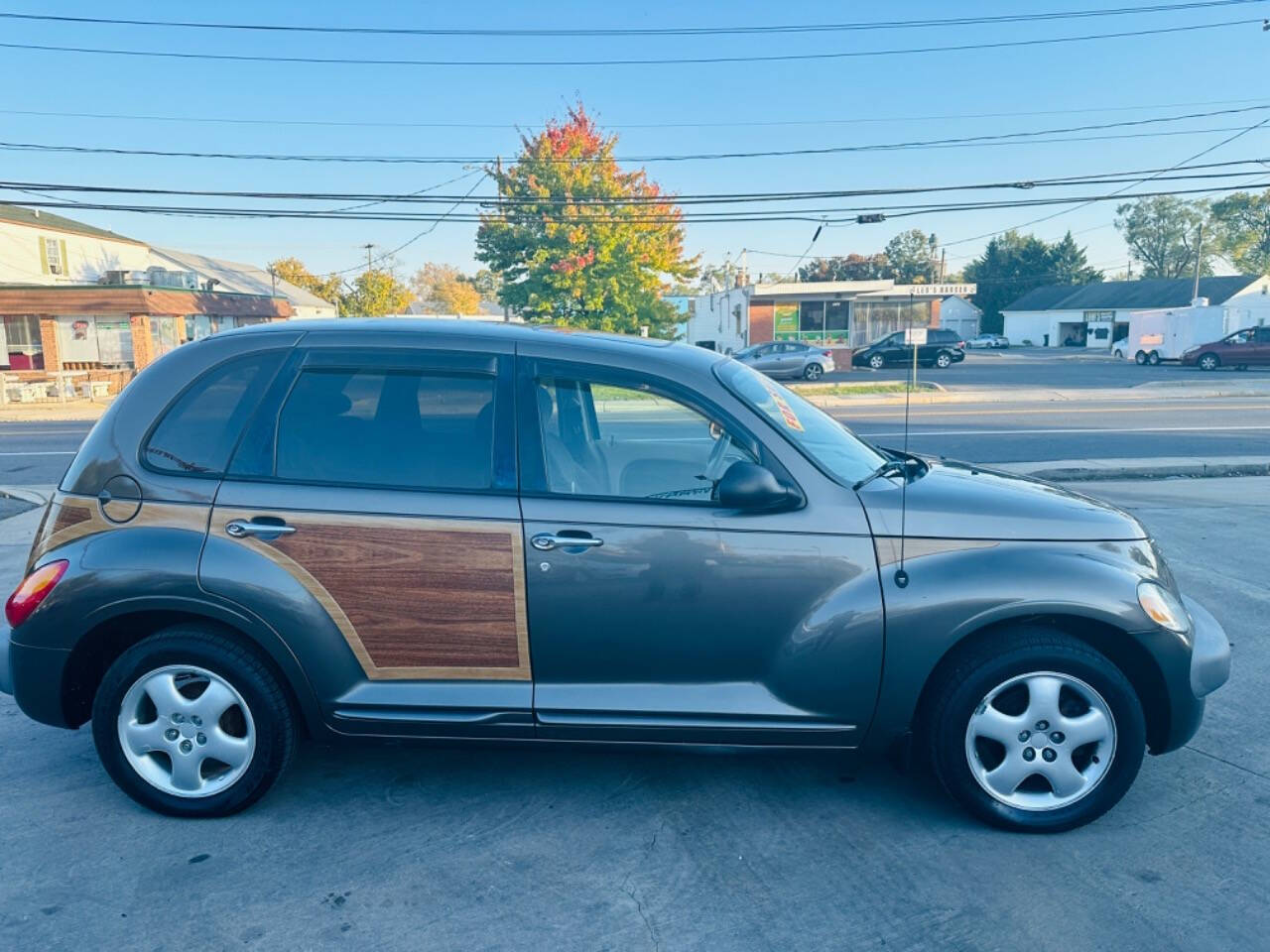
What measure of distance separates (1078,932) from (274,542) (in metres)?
2.92

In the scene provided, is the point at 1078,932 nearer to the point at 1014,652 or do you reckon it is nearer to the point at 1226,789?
the point at 1014,652

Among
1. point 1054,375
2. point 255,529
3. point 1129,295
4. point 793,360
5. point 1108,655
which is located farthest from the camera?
point 1129,295

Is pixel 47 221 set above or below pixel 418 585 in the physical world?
above

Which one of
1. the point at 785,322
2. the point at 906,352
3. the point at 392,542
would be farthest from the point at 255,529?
the point at 785,322

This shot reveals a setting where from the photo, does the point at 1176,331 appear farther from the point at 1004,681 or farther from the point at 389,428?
the point at 389,428

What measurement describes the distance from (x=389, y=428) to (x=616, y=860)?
176 cm

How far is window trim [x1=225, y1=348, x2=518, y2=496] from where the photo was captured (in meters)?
3.23

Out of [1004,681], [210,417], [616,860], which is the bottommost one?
[616,860]

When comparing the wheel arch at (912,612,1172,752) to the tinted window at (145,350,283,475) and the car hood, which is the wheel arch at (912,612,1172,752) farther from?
the tinted window at (145,350,283,475)

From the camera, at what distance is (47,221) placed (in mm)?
35594

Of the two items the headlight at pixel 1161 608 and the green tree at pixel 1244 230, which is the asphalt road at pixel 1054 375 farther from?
the green tree at pixel 1244 230

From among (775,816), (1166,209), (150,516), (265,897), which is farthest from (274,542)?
(1166,209)

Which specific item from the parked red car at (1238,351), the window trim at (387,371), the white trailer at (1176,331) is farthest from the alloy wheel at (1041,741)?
the white trailer at (1176,331)

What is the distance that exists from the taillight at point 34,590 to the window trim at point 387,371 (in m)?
0.71
